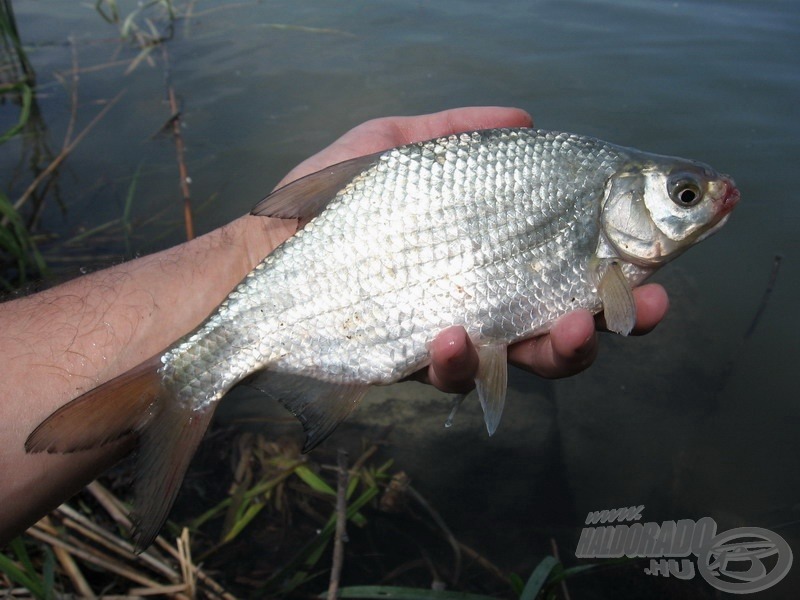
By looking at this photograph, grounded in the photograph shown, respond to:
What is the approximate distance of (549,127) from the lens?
637 cm

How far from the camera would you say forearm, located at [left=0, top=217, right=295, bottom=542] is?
7.06 feet

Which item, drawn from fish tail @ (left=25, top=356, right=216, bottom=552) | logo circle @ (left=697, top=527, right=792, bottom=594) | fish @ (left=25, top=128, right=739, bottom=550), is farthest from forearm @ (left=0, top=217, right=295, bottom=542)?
logo circle @ (left=697, top=527, right=792, bottom=594)

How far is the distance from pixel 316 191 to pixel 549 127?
4.69 meters

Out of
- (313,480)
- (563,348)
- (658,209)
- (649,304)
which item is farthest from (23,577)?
(658,209)

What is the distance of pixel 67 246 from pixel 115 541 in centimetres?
319

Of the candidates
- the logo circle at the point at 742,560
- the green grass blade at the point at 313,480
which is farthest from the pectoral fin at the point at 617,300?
the green grass blade at the point at 313,480

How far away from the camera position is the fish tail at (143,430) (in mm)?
1817

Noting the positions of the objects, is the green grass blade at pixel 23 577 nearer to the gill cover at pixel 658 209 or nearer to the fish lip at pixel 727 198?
the gill cover at pixel 658 209

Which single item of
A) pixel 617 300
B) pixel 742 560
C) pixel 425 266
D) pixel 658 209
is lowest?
pixel 742 560

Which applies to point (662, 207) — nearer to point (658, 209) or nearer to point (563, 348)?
point (658, 209)

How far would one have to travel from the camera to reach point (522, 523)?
3.41 meters

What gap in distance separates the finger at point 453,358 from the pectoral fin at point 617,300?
1.71 feet

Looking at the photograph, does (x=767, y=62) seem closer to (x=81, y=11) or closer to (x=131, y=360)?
(x=131, y=360)

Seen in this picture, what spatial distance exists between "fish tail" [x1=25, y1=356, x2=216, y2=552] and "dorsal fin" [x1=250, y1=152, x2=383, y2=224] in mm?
655
